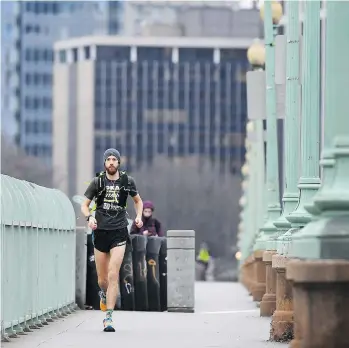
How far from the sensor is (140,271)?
2384 cm

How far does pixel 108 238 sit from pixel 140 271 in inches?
227

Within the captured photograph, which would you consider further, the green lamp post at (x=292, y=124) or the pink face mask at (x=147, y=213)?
the pink face mask at (x=147, y=213)

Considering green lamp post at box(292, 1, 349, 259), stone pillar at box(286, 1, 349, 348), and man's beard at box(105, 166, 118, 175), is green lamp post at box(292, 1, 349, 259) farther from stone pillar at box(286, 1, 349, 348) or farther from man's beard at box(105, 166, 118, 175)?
man's beard at box(105, 166, 118, 175)

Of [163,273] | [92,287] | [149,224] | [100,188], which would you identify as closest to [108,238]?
[100,188]

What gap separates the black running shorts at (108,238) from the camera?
18094 millimetres

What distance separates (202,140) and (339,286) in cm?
18734

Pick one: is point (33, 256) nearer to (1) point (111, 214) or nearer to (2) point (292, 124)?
(1) point (111, 214)

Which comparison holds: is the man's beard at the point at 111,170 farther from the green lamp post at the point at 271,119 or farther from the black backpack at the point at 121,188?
the green lamp post at the point at 271,119

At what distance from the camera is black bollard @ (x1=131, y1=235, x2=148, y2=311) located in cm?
2384

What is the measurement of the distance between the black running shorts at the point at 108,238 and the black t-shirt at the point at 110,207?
0.20 feet

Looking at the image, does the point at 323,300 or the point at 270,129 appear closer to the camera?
the point at 323,300

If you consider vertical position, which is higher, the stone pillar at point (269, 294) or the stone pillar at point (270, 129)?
the stone pillar at point (270, 129)

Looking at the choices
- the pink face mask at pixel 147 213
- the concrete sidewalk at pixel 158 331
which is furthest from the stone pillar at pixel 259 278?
the concrete sidewalk at pixel 158 331

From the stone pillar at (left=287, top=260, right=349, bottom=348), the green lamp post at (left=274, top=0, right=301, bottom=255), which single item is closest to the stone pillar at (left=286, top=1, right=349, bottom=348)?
the stone pillar at (left=287, top=260, right=349, bottom=348)
